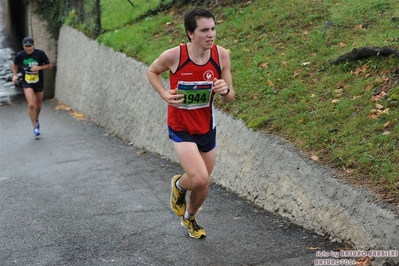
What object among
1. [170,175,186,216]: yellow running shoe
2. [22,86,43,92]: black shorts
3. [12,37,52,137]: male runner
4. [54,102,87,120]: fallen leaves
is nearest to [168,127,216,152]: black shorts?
Result: [170,175,186,216]: yellow running shoe

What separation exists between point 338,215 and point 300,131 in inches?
62.8

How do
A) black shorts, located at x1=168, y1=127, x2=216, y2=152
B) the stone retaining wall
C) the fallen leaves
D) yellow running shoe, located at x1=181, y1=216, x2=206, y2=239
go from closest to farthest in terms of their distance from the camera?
1. the stone retaining wall
2. black shorts, located at x1=168, y1=127, x2=216, y2=152
3. yellow running shoe, located at x1=181, y1=216, x2=206, y2=239
4. the fallen leaves

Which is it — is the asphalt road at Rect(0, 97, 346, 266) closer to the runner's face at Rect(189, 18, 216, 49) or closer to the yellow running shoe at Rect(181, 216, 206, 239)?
the yellow running shoe at Rect(181, 216, 206, 239)

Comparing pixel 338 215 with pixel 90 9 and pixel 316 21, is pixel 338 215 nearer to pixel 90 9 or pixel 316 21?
pixel 316 21

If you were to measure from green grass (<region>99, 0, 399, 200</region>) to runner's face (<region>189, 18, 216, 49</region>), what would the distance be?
1.86m

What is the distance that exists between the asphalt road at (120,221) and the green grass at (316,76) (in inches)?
37.2

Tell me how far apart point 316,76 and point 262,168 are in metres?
1.86

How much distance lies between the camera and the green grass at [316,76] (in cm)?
677

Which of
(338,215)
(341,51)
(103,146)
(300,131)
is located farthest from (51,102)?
(338,215)

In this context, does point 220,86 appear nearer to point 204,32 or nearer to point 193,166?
point 204,32

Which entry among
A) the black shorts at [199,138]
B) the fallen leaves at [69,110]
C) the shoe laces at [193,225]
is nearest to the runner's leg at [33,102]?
the fallen leaves at [69,110]

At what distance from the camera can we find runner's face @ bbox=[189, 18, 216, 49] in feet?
19.6

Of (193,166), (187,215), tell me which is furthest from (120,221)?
(193,166)

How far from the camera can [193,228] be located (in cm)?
664
